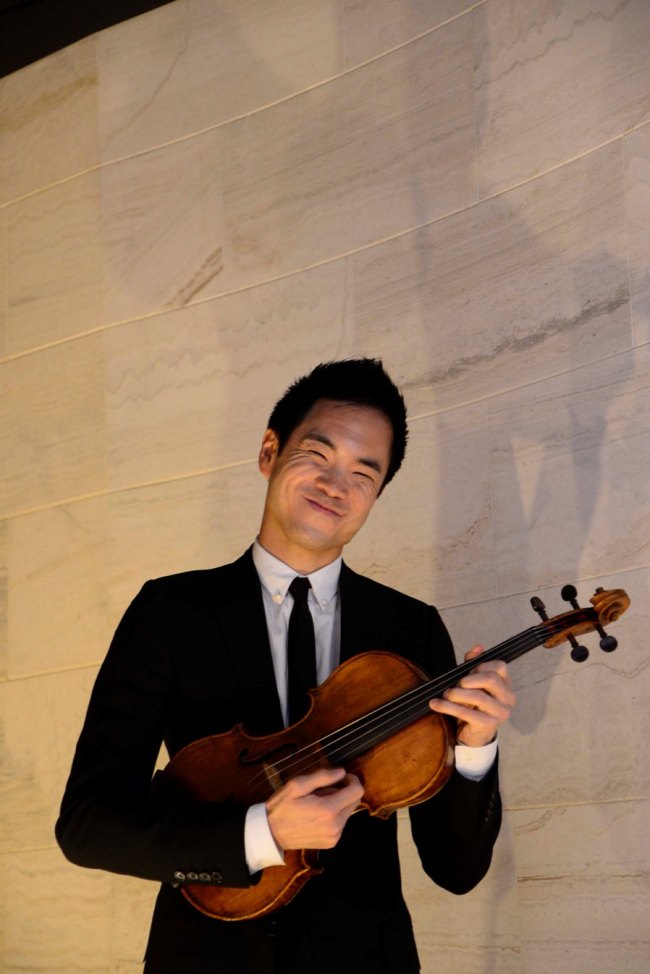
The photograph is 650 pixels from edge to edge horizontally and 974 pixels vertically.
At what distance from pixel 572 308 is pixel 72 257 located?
2.00m

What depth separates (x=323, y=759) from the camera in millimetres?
2438

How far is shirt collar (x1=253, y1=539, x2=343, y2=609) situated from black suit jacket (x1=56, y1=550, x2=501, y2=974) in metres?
0.03

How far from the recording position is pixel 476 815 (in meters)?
2.67

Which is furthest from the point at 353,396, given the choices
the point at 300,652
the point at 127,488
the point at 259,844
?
the point at 127,488

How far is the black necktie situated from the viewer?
271 cm

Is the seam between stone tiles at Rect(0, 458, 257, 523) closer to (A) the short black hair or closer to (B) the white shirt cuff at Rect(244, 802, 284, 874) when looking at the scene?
(A) the short black hair

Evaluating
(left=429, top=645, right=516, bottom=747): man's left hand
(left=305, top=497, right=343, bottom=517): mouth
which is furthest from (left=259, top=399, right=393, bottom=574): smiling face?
(left=429, top=645, right=516, bottom=747): man's left hand

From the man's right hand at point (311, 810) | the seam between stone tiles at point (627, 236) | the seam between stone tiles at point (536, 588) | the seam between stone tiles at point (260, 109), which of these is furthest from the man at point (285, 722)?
the seam between stone tiles at point (260, 109)

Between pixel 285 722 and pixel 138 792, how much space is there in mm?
329

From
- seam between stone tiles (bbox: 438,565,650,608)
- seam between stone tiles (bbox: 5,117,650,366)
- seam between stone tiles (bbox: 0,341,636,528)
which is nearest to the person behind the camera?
seam between stone tiles (bbox: 438,565,650,608)

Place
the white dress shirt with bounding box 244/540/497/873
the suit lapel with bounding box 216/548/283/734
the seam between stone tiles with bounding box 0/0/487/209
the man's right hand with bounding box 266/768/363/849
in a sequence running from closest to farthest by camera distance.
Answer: the man's right hand with bounding box 266/768/363/849 → the suit lapel with bounding box 216/548/283/734 → the white dress shirt with bounding box 244/540/497/873 → the seam between stone tiles with bounding box 0/0/487/209

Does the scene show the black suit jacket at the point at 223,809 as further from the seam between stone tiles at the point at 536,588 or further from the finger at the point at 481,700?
the seam between stone tiles at the point at 536,588

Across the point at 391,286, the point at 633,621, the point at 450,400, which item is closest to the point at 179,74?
the point at 391,286

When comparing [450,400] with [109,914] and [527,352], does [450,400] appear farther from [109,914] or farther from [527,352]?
[109,914]
